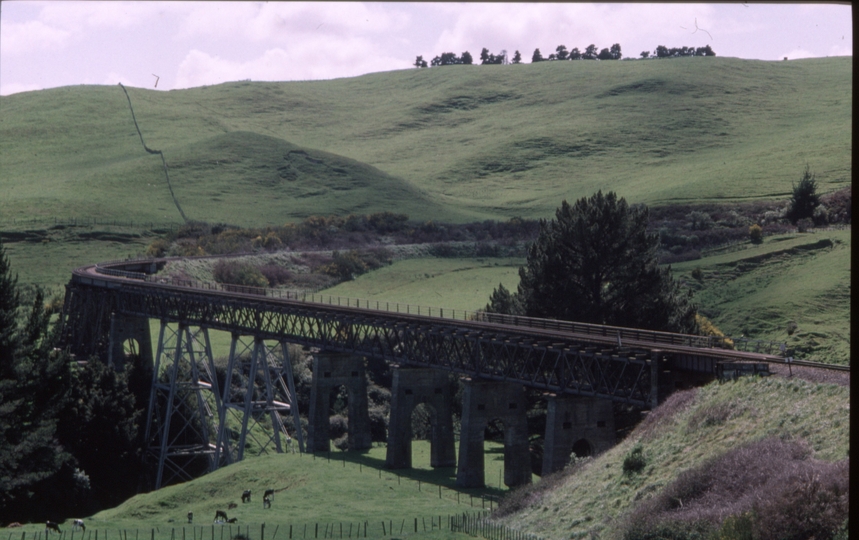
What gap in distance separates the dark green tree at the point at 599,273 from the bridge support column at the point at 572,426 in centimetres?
1568

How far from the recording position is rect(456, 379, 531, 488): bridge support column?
46406 millimetres

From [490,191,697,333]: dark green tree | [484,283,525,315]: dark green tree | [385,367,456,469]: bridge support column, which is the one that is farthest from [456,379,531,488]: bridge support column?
[484,283,525,315]: dark green tree

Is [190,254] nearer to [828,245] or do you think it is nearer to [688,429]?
[828,245]

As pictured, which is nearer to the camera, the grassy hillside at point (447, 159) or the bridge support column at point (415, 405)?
the bridge support column at point (415, 405)

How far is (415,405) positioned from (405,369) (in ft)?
6.46

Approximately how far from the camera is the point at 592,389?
139 feet

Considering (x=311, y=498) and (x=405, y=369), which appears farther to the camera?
(x=405, y=369)

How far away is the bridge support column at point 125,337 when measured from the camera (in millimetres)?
68312

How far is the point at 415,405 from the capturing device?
52.3m

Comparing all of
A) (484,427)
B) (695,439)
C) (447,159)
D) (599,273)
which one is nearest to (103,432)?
(484,427)

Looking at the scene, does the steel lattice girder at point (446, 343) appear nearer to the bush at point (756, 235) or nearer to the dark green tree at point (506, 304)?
the dark green tree at point (506, 304)

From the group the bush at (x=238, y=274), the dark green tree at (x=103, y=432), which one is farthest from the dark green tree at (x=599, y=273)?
the bush at (x=238, y=274)

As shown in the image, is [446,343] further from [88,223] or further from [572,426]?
[88,223]

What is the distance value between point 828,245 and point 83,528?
69.5 metres
